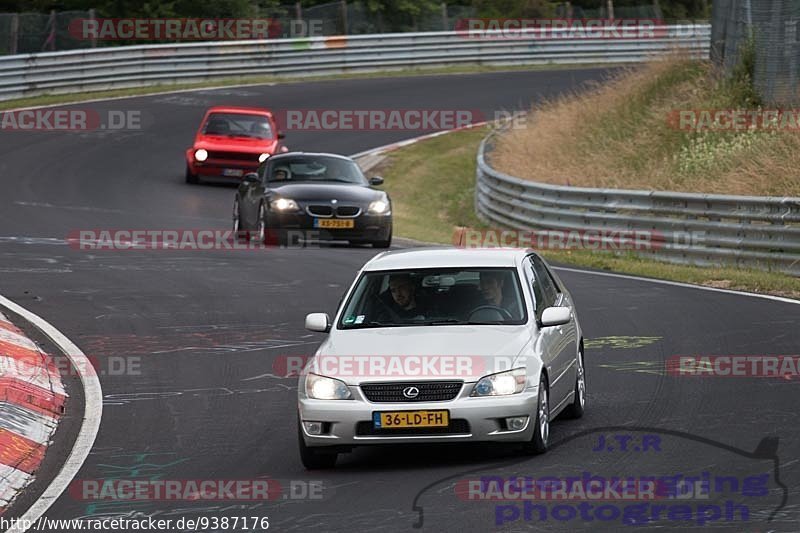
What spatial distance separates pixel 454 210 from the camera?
30391mm

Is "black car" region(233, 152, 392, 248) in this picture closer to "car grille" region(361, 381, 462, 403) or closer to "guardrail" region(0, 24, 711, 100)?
"car grille" region(361, 381, 462, 403)

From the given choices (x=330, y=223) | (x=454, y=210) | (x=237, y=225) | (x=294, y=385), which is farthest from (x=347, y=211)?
(x=294, y=385)

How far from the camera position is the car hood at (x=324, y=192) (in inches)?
885

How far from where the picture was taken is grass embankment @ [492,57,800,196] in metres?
24.5

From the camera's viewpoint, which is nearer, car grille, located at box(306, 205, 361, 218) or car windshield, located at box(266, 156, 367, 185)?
car grille, located at box(306, 205, 361, 218)

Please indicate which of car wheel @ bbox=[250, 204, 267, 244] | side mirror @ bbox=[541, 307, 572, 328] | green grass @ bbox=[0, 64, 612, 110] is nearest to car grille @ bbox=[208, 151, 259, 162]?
car wheel @ bbox=[250, 204, 267, 244]

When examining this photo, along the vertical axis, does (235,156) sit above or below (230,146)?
below

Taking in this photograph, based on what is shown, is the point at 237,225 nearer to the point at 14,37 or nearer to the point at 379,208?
the point at 379,208

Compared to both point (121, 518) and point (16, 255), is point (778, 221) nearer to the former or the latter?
point (16, 255)

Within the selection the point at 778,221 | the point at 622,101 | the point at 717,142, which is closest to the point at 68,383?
the point at 778,221

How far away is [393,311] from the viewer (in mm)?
10344

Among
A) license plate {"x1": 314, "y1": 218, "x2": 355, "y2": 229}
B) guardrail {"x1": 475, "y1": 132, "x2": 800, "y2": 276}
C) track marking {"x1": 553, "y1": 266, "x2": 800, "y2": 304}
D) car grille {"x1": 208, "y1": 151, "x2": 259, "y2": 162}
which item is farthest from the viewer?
car grille {"x1": 208, "y1": 151, "x2": 259, "y2": 162}

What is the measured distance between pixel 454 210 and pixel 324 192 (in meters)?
8.07

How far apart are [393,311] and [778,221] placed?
10453mm
